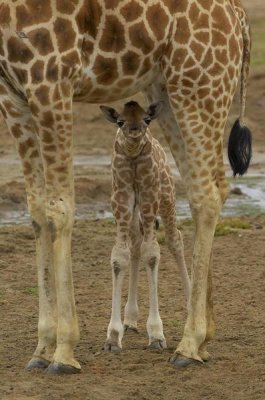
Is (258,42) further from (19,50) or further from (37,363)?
(19,50)

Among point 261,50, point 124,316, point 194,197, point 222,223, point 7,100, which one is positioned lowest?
point 261,50

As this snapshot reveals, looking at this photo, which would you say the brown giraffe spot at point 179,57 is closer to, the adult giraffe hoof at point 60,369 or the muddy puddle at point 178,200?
the adult giraffe hoof at point 60,369

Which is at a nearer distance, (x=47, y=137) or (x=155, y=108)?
(x=47, y=137)

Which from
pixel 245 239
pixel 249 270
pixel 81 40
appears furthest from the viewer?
pixel 245 239

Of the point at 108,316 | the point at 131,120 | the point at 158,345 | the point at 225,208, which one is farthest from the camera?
the point at 225,208

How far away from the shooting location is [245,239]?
502 inches

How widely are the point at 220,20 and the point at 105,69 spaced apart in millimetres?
885

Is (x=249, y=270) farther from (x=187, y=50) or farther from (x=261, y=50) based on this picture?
(x=261, y=50)

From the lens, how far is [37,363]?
8125 mm

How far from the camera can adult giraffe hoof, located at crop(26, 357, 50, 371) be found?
812cm

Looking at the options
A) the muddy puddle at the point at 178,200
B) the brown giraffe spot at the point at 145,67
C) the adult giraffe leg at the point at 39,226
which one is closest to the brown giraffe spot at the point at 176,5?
the brown giraffe spot at the point at 145,67

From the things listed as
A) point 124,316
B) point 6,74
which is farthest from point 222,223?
point 6,74

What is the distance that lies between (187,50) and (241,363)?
2035 millimetres

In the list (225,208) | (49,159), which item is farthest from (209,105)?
(225,208)
